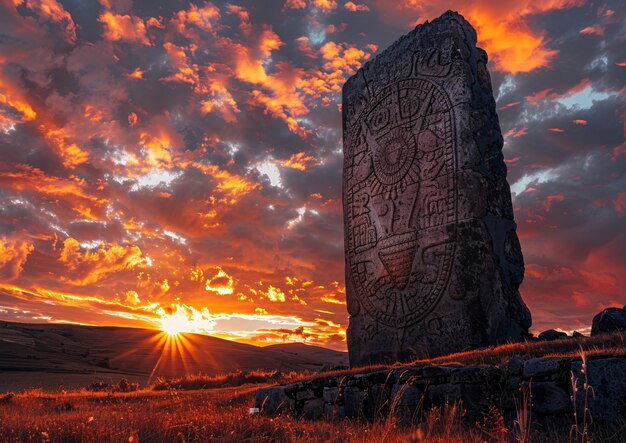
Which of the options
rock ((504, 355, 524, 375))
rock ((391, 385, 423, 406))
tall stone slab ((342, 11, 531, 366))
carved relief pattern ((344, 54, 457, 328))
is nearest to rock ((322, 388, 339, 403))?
rock ((391, 385, 423, 406))

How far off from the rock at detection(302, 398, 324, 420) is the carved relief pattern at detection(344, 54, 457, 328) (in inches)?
149

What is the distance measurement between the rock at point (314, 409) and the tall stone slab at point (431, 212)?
11.3 feet

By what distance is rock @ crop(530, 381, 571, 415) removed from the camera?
4.65 m

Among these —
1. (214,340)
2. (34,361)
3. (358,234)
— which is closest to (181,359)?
(34,361)

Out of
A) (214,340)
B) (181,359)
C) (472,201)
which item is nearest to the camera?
(472,201)

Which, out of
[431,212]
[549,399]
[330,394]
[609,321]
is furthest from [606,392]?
[431,212]

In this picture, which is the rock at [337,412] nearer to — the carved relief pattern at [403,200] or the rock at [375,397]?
the rock at [375,397]

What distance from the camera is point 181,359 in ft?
144

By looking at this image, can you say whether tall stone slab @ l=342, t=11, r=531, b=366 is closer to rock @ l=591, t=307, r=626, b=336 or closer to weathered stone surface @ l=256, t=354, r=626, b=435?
rock @ l=591, t=307, r=626, b=336

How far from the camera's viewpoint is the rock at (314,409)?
6500 mm

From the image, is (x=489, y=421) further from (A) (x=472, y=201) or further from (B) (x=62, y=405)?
(B) (x=62, y=405)

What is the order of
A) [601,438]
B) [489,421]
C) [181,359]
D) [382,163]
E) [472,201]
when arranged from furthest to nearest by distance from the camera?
1. [181,359]
2. [382,163]
3. [472,201]
4. [489,421]
5. [601,438]

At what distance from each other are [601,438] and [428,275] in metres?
5.71

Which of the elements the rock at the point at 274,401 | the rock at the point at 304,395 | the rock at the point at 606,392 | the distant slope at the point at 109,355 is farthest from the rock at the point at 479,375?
the distant slope at the point at 109,355
